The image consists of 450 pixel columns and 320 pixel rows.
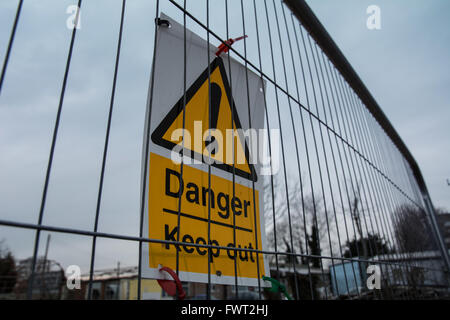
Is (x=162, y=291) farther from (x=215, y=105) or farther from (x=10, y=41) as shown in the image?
(x=10, y=41)

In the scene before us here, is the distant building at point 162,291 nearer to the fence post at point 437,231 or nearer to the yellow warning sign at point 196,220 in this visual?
the yellow warning sign at point 196,220

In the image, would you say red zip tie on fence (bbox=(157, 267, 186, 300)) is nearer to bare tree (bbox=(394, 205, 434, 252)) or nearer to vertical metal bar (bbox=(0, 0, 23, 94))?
vertical metal bar (bbox=(0, 0, 23, 94))

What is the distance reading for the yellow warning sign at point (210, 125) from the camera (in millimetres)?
953

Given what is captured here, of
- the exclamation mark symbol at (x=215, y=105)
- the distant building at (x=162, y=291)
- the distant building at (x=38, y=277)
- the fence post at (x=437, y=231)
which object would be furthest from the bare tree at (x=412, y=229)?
the distant building at (x=38, y=277)

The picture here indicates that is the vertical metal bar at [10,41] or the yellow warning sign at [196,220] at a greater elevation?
the vertical metal bar at [10,41]

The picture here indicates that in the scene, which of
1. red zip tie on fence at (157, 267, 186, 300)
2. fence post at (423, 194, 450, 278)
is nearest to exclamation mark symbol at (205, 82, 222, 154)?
red zip tie on fence at (157, 267, 186, 300)

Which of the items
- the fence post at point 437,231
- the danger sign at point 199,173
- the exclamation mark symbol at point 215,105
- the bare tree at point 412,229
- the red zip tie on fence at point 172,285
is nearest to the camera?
the red zip tie on fence at point 172,285

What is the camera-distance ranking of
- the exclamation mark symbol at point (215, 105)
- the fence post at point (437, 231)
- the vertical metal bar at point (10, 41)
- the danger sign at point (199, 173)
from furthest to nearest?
the fence post at point (437, 231) → the exclamation mark symbol at point (215, 105) → the danger sign at point (199, 173) → the vertical metal bar at point (10, 41)

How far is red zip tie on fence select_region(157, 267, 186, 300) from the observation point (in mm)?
760
